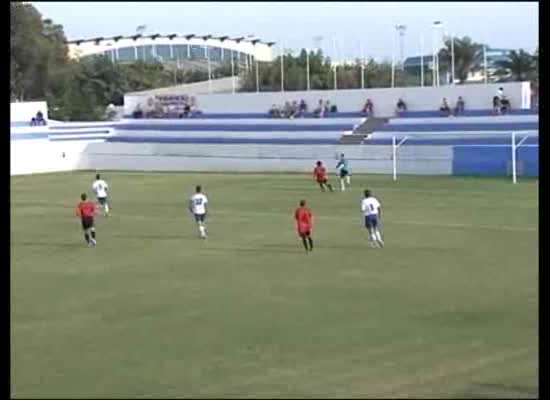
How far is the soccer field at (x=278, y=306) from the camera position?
31.5ft

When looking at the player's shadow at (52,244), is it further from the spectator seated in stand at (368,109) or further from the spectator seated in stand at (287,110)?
the spectator seated in stand at (287,110)

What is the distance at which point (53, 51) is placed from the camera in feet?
160

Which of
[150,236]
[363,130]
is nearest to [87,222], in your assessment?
[150,236]

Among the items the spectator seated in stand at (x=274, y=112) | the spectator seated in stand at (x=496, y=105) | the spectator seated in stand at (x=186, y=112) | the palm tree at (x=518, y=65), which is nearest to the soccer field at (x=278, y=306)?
the spectator seated in stand at (x=496, y=105)

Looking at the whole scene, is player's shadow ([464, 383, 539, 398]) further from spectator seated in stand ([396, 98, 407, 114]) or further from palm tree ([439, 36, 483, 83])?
palm tree ([439, 36, 483, 83])

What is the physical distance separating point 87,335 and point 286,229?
1253 cm

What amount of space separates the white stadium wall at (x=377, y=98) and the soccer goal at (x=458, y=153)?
9.87 feet

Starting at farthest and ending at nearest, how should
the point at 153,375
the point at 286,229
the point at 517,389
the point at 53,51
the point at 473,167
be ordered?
the point at 53,51
the point at 473,167
the point at 286,229
the point at 153,375
the point at 517,389

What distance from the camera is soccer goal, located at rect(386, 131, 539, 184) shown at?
124ft

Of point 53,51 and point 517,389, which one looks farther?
point 53,51

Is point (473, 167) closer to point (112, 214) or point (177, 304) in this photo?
point (112, 214)

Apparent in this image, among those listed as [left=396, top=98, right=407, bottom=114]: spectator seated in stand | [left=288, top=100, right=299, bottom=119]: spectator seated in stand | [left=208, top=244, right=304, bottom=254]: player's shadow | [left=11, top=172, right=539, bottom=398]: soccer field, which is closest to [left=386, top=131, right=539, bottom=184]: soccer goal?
[left=396, top=98, right=407, bottom=114]: spectator seated in stand

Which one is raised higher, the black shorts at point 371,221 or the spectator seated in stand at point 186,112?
the spectator seated in stand at point 186,112
